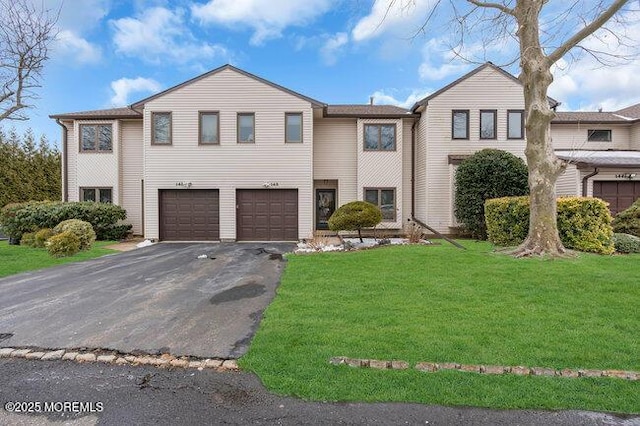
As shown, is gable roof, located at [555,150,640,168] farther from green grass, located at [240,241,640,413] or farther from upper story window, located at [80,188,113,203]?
upper story window, located at [80,188,113,203]

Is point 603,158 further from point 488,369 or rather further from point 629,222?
point 488,369

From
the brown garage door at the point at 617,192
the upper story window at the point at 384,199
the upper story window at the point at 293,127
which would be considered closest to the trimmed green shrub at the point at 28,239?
the upper story window at the point at 293,127

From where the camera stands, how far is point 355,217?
12906 mm

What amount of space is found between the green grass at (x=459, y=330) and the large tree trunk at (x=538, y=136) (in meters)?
1.13

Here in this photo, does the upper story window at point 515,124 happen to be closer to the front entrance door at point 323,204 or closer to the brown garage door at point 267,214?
the front entrance door at point 323,204

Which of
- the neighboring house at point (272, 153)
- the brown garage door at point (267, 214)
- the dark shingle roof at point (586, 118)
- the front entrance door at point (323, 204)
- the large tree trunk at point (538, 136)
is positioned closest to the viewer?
the large tree trunk at point (538, 136)

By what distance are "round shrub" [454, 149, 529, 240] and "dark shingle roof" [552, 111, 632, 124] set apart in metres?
5.99

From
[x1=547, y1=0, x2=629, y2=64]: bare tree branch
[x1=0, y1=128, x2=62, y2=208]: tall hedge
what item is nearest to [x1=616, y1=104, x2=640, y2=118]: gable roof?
[x1=547, y1=0, x2=629, y2=64]: bare tree branch

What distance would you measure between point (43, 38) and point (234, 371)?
14.8m

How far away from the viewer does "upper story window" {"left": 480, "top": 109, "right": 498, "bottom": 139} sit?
15.9 m

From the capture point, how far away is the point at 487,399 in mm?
3178

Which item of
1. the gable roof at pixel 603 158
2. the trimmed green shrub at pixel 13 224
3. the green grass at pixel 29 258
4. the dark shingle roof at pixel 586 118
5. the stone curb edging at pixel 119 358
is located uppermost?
the dark shingle roof at pixel 586 118

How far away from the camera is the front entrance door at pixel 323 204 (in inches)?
695

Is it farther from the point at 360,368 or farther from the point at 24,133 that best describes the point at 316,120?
the point at 24,133
